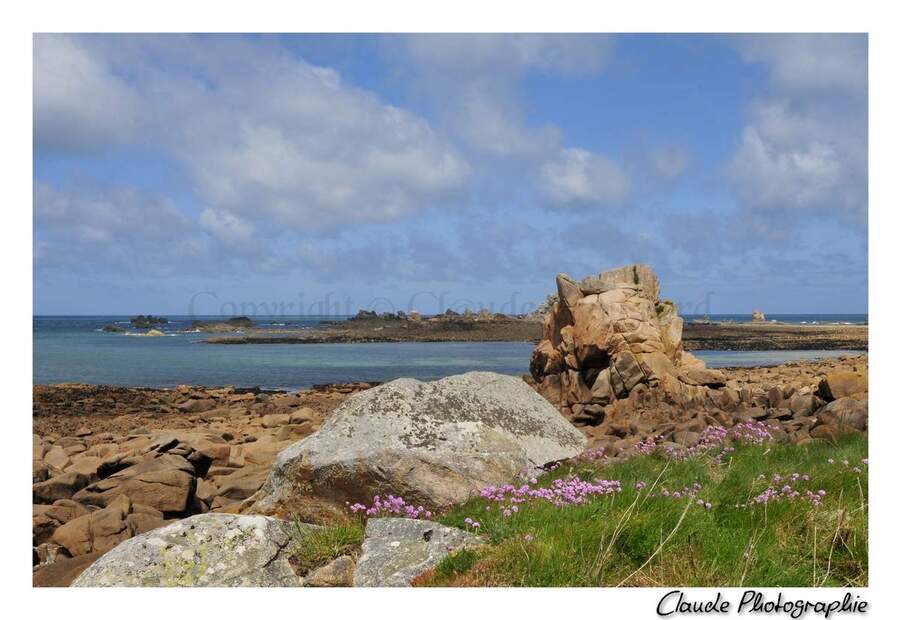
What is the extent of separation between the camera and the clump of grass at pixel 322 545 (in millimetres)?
6008

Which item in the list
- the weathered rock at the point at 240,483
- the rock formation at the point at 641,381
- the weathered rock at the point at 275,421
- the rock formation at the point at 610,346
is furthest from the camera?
the weathered rock at the point at 275,421

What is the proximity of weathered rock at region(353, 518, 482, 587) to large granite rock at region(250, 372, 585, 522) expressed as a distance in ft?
5.60

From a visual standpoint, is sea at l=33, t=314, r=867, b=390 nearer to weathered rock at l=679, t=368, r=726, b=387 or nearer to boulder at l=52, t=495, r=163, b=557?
weathered rock at l=679, t=368, r=726, b=387

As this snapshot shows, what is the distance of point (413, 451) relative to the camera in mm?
8070

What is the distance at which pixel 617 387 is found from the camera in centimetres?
1720

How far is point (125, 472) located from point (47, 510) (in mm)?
1304

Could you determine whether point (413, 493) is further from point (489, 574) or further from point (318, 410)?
point (318, 410)

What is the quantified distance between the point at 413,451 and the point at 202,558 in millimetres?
2796

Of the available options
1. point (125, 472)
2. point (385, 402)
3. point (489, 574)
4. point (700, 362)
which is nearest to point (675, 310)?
point (700, 362)

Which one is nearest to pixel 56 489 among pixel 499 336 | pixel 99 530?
pixel 99 530

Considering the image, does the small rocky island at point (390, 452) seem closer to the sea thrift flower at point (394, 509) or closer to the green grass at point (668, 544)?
the sea thrift flower at point (394, 509)

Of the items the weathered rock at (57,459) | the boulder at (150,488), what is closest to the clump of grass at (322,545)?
the boulder at (150,488)

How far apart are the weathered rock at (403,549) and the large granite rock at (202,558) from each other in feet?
2.13

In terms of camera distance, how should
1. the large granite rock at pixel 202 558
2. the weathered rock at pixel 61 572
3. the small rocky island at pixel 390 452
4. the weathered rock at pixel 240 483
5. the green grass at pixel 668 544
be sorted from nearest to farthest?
the green grass at pixel 668 544 → the large granite rock at pixel 202 558 → the small rocky island at pixel 390 452 → the weathered rock at pixel 61 572 → the weathered rock at pixel 240 483
